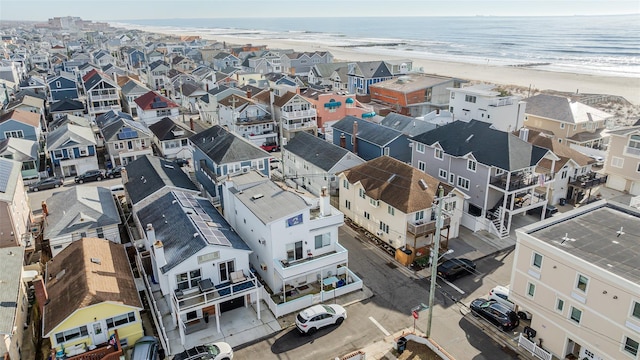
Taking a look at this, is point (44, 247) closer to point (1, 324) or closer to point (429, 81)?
point (1, 324)

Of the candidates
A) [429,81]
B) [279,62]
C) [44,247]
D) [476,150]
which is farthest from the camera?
[279,62]

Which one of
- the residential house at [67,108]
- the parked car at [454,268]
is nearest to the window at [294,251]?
the parked car at [454,268]

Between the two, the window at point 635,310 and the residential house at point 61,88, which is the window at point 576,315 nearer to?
the window at point 635,310

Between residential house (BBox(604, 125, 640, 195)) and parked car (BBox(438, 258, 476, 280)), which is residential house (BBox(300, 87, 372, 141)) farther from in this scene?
parked car (BBox(438, 258, 476, 280))

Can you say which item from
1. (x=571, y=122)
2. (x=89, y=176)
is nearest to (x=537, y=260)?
(x=571, y=122)

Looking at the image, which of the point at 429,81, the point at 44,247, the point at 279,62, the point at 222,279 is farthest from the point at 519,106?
the point at 279,62

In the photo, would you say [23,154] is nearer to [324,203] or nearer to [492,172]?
[324,203]
